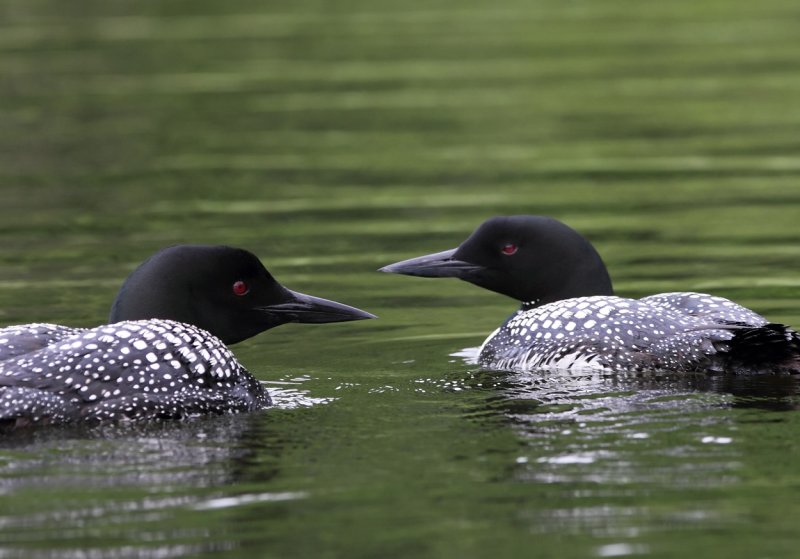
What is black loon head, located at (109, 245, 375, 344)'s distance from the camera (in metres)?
6.54

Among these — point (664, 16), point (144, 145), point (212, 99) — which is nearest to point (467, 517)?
point (144, 145)

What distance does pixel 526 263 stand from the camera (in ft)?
26.0

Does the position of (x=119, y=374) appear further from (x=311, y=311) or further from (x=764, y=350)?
(x=764, y=350)

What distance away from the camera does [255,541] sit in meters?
4.63

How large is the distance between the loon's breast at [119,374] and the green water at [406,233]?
0.33 feet

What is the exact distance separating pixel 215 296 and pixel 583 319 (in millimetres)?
1525

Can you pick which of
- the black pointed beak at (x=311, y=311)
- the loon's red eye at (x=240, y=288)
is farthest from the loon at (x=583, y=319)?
the loon's red eye at (x=240, y=288)

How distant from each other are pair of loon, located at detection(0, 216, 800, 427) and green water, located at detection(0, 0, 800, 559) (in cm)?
13

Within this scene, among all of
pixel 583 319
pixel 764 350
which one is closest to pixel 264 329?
pixel 583 319

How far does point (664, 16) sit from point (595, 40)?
10.6 ft

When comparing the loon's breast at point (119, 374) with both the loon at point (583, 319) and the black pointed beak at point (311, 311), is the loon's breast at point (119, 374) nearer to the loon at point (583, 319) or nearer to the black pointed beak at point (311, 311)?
the black pointed beak at point (311, 311)

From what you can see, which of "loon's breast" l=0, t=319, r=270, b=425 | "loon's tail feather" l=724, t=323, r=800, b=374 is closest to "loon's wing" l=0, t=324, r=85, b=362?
"loon's breast" l=0, t=319, r=270, b=425

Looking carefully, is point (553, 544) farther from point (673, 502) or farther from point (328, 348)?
point (328, 348)

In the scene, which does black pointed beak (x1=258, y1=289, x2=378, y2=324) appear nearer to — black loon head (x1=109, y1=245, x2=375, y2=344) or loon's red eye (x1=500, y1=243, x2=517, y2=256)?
black loon head (x1=109, y1=245, x2=375, y2=344)
